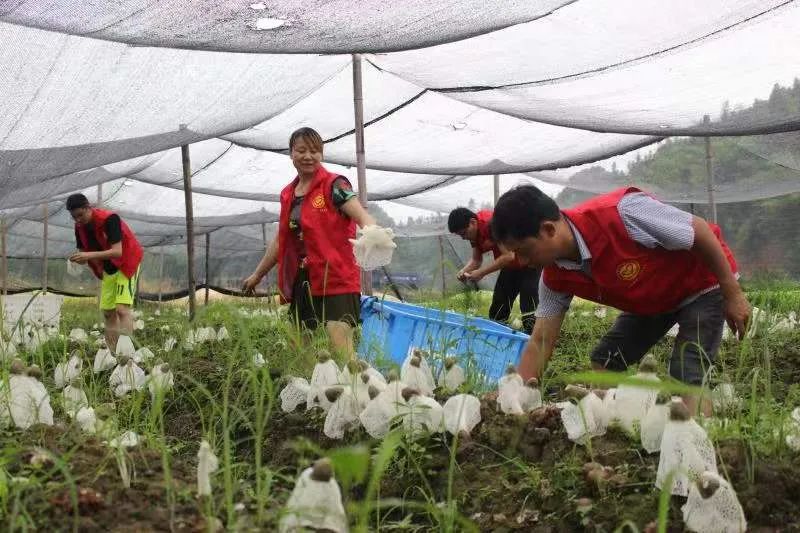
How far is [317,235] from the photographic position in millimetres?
3080

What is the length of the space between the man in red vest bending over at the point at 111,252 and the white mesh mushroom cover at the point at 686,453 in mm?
3883

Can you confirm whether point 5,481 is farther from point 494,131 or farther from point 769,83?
point 494,131

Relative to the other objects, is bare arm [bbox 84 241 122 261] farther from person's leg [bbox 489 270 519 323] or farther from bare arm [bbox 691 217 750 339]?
bare arm [bbox 691 217 750 339]

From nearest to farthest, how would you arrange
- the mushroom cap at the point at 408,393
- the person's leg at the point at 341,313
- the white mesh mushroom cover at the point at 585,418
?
the white mesh mushroom cover at the point at 585,418, the mushroom cap at the point at 408,393, the person's leg at the point at 341,313

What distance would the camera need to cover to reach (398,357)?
378cm

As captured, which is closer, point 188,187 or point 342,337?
point 342,337

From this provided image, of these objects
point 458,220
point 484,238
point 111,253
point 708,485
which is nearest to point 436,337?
point 708,485

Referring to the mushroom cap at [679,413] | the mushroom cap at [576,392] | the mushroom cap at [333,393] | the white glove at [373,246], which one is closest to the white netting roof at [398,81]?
the white glove at [373,246]

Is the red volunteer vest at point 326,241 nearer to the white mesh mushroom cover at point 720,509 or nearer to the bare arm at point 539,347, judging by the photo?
the bare arm at point 539,347

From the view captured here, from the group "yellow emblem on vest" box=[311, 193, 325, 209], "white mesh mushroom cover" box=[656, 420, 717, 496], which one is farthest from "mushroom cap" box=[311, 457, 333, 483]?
"yellow emblem on vest" box=[311, 193, 325, 209]

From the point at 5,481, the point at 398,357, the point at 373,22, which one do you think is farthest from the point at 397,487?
the point at 373,22

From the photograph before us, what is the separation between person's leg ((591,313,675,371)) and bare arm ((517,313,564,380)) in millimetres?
259

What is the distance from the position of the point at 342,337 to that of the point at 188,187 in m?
3.66

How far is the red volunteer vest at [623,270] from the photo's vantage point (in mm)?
2088
